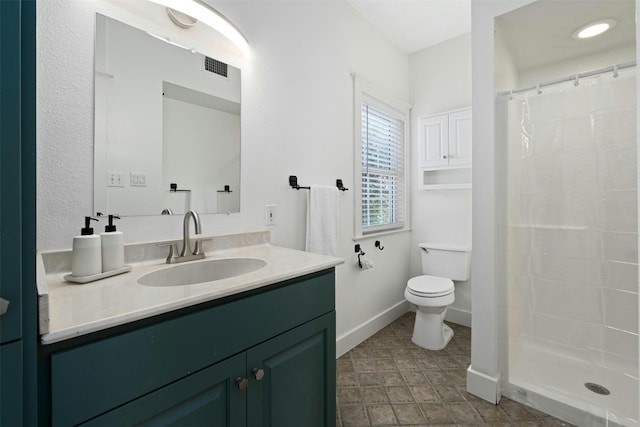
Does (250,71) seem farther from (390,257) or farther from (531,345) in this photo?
(531,345)

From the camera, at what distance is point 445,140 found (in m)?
2.68

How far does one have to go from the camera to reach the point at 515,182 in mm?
1640

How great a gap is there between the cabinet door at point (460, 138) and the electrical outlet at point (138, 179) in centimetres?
247

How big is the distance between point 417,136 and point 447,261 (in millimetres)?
1315

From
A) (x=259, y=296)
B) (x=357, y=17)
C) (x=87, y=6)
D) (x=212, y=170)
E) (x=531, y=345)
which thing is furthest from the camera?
(x=357, y=17)

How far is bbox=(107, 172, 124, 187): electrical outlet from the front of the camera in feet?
3.59

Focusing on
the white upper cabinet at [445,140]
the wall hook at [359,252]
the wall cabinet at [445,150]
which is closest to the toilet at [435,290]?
the wall hook at [359,252]

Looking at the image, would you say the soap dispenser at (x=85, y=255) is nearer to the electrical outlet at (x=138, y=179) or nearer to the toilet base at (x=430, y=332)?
the electrical outlet at (x=138, y=179)

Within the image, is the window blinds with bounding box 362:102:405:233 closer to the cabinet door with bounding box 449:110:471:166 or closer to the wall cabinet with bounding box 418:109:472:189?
the wall cabinet with bounding box 418:109:472:189

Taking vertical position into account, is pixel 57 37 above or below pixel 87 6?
below

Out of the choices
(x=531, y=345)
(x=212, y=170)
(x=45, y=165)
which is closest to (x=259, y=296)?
(x=212, y=170)

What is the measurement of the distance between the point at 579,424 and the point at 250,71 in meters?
2.52

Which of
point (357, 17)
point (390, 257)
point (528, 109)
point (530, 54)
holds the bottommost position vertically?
point (390, 257)

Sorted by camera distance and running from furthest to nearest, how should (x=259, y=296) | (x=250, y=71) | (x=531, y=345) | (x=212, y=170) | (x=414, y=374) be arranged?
(x=414, y=374), (x=531, y=345), (x=250, y=71), (x=212, y=170), (x=259, y=296)
